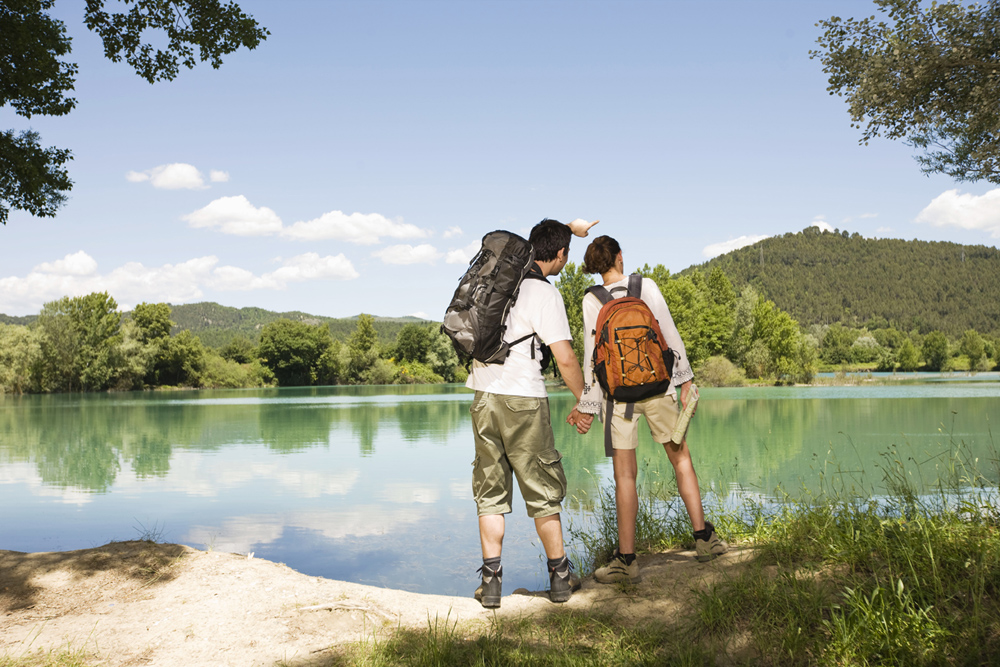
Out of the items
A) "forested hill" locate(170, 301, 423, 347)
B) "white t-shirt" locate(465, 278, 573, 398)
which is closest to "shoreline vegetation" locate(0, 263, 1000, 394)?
"white t-shirt" locate(465, 278, 573, 398)

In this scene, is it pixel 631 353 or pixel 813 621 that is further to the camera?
pixel 631 353

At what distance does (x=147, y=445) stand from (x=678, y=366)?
1526 centimetres

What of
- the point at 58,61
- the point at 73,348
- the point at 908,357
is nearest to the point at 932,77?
the point at 58,61

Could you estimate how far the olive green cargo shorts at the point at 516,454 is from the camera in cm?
338

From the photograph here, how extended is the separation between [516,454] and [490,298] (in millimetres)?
835

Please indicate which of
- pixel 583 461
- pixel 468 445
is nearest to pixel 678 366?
pixel 583 461

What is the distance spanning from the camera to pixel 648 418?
3.72m

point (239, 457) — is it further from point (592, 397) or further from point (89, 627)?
point (592, 397)

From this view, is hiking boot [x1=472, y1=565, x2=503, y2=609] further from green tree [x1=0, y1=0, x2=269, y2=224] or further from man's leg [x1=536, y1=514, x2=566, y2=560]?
green tree [x1=0, y1=0, x2=269, y2=224]

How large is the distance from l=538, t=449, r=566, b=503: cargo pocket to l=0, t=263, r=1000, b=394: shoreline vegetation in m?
29.5

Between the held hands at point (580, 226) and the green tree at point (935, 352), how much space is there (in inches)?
3708

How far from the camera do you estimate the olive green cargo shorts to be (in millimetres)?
3375

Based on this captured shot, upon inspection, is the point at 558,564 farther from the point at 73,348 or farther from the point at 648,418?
the point at 73,348

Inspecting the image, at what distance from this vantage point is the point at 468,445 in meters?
14.5
